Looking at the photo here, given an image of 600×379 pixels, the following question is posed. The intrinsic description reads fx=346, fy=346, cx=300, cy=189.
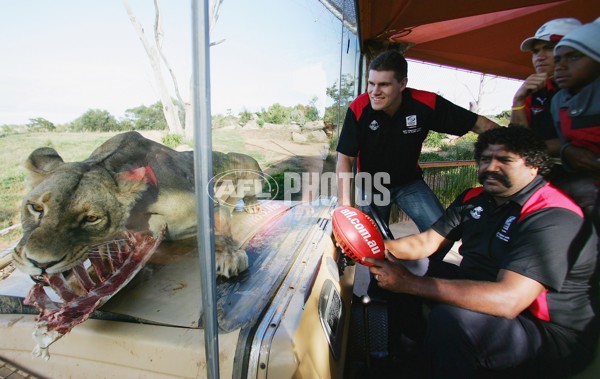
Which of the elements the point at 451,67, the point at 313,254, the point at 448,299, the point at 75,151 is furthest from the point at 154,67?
the point at 451,67

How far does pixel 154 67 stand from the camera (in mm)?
854

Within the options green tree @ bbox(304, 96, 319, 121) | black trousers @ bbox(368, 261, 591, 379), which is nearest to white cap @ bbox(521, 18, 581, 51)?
green tree @ bbox(304, 96, 319, 121)

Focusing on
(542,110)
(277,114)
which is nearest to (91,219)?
(277,114)

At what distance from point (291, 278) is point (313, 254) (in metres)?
0.29

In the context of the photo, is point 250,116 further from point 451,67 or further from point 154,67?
point 451,67

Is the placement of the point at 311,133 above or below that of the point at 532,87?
below

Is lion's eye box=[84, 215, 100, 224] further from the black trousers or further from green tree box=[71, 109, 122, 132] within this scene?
the black trousers

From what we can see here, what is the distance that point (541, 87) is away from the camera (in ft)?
6.54

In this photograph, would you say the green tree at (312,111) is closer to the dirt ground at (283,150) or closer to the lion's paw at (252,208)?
the dirt ground at (283,150)

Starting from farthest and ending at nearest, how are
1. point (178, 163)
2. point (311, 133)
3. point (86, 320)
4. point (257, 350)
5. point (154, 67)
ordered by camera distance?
point (311, 133), point (178, 163), point (86, 320), point (257, 350), point (154, 67)

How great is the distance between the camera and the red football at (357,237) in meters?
1.62

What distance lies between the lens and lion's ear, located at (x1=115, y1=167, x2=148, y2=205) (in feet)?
3.92

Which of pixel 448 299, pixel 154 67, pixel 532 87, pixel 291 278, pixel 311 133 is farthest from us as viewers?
pixel 311 133

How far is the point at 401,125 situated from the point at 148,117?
202 centimetres
